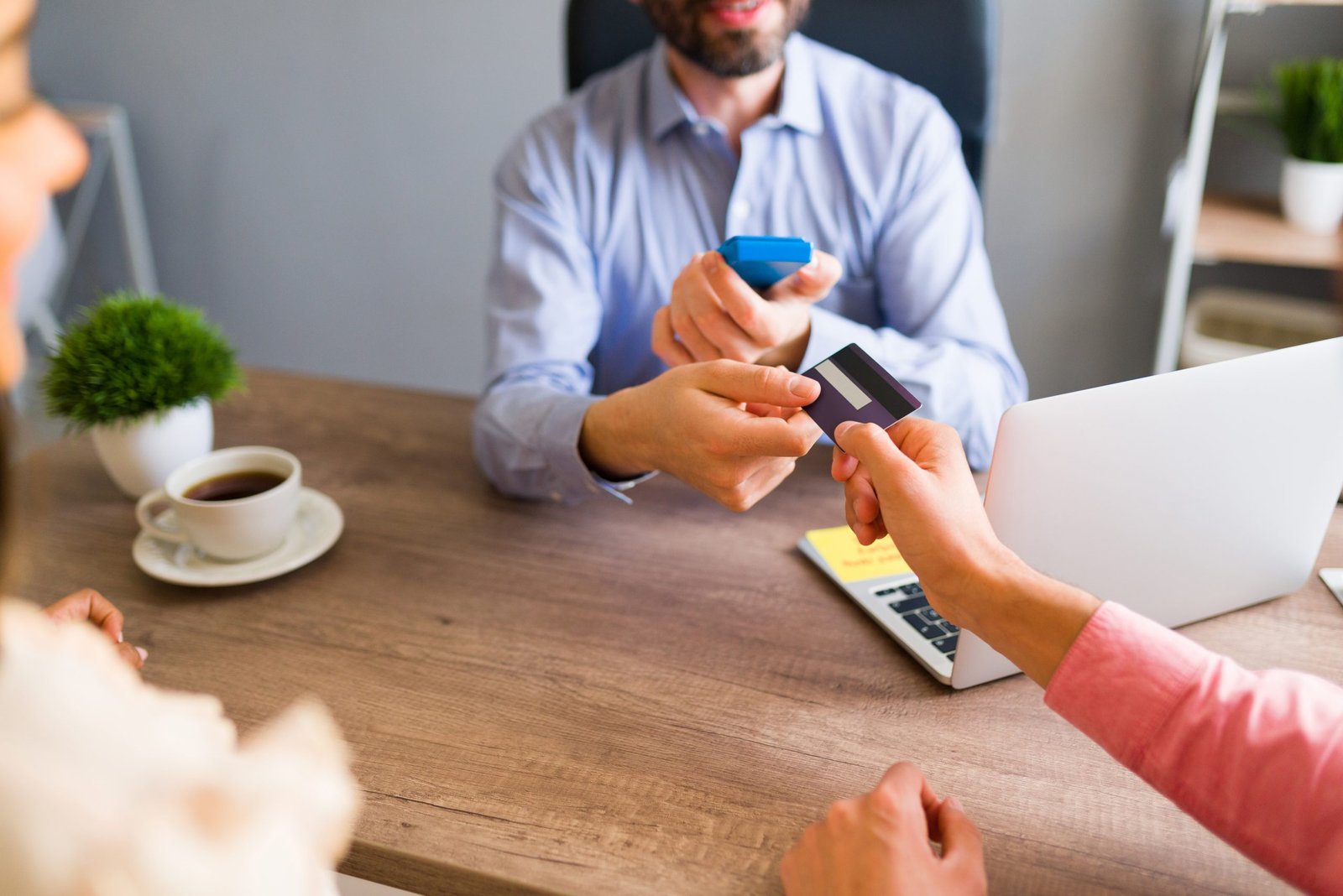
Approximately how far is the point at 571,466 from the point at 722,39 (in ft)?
2.14

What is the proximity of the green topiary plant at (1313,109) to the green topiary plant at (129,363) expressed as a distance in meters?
1.84

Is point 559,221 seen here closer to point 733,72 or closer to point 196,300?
point 733,72

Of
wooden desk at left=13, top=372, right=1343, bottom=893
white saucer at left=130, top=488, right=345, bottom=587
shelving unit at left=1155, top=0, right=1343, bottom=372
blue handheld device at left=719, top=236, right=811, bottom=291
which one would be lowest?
wooden desk at left=13, top=372, right=1343, bottom=893

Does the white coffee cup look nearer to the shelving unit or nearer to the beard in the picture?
the beard

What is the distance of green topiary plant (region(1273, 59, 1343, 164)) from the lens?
1.77 meters

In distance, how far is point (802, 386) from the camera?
0.78 metres

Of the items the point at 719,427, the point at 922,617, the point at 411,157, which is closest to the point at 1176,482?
the point at 922,617

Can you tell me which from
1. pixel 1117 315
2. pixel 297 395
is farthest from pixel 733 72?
pixel 1117 315

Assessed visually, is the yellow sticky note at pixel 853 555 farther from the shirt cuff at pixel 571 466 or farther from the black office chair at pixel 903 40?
the black office chair at pixel 903 40

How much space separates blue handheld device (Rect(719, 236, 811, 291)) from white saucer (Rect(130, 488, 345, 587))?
0.45 metres

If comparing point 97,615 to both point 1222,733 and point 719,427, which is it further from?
A: point 1222,733

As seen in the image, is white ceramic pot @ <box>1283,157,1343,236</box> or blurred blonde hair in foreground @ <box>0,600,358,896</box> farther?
white ceramic pot @ <box>1283,157,1343,236</box>

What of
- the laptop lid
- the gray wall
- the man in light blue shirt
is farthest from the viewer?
the gray wall

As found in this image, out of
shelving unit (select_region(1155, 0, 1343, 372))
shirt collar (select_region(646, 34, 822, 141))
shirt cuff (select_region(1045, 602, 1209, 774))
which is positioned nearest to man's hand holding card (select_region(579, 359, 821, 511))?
shirt cuff (select_region(1045, 602, 1209, 774))
